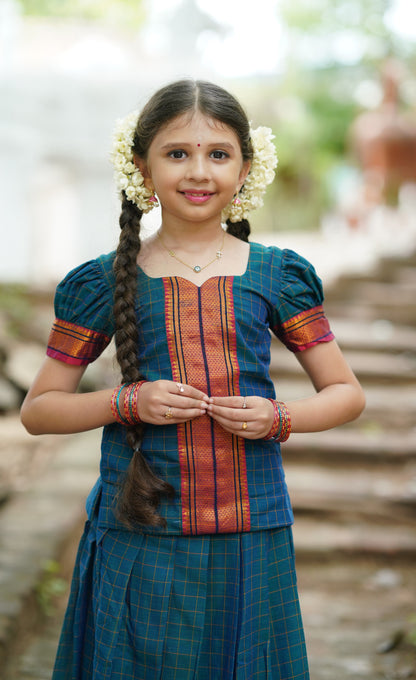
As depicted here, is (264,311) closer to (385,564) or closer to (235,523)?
(235,523)

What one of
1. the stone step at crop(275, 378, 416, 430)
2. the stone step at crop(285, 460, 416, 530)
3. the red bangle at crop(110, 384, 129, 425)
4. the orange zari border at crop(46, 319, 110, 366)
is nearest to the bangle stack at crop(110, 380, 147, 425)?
the red bangle at crop(110, 384, 129, 425)

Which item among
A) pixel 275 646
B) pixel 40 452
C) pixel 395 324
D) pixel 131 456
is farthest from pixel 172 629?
pixel 395 324

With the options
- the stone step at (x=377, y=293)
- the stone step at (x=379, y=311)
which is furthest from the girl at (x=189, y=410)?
the stone step at (x=377, y=293)

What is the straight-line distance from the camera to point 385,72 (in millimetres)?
7875

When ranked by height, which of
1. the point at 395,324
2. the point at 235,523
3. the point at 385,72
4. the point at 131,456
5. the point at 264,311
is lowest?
the point at 235,523

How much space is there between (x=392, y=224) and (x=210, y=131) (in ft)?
23.0

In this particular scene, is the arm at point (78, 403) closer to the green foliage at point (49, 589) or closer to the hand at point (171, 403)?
A: the hand at point (171, 403)

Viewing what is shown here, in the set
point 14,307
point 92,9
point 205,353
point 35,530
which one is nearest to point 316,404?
point 205,353

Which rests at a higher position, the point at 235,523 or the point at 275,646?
the point at 235,523

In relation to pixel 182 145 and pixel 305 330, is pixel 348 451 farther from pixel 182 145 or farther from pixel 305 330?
pixel 182 145

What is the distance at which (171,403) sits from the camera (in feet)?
4.49

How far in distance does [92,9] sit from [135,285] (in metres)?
18.6

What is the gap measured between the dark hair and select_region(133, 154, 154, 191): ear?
41 millimetres

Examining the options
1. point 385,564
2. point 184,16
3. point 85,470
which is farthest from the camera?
point 184,16
